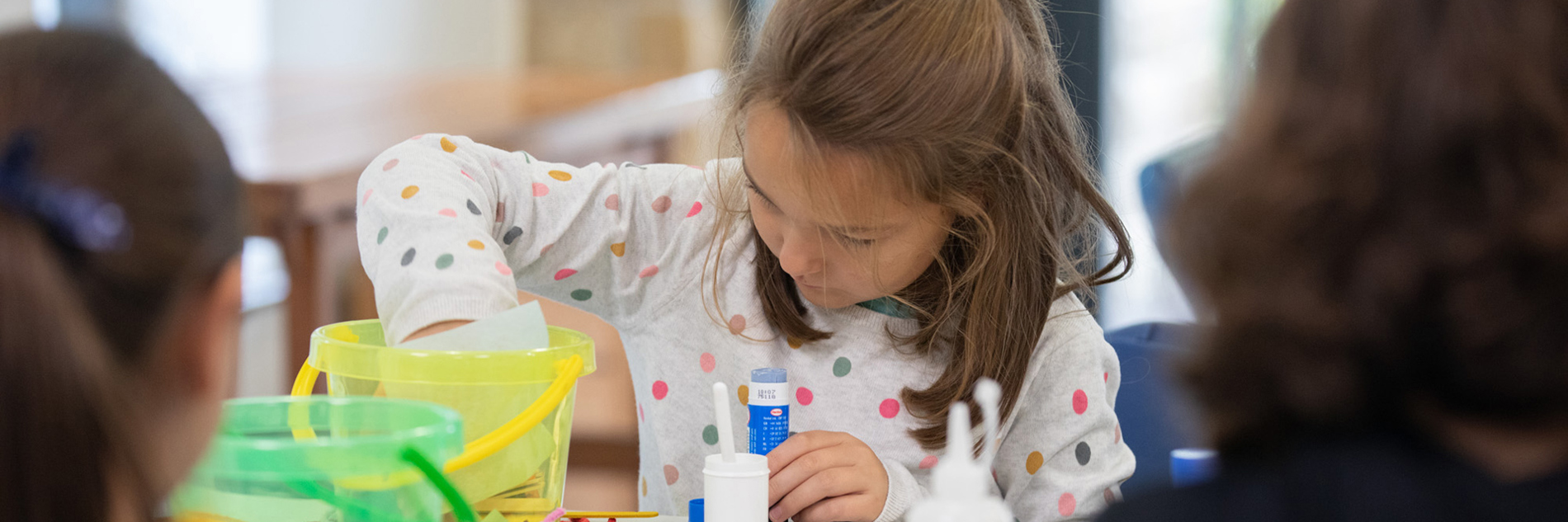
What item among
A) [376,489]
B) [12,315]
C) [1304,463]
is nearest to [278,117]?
[376,489]

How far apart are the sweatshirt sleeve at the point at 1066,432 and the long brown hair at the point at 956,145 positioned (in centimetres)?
2

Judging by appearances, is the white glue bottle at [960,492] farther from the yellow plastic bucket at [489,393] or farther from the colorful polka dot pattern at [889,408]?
the colorful polka dot pattern at [889,408]

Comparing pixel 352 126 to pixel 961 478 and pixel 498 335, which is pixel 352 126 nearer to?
pixel 498 335

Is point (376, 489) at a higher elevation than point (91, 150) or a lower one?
lower

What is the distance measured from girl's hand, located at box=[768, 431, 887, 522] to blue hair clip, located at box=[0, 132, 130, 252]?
456mm

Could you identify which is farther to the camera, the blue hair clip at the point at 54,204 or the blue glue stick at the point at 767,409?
the blue glue stick at the point at 767,409

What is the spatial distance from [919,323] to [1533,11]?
2.02 ft

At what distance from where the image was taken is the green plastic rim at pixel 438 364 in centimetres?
66

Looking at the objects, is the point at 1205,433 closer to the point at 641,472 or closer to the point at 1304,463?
the point at 1304,463

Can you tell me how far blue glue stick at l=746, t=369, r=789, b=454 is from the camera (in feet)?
2.56

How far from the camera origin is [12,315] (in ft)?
1.27

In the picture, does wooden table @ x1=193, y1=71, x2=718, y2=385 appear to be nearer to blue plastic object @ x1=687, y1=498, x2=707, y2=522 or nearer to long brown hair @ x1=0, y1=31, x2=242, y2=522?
long brown hair @ x1=0, y1=31, x2=242, y2=522

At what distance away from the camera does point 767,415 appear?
2.57 ft

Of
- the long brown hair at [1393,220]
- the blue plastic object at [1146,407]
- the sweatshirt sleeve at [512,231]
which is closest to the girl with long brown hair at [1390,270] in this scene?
the long brown hair at [1393,220]
